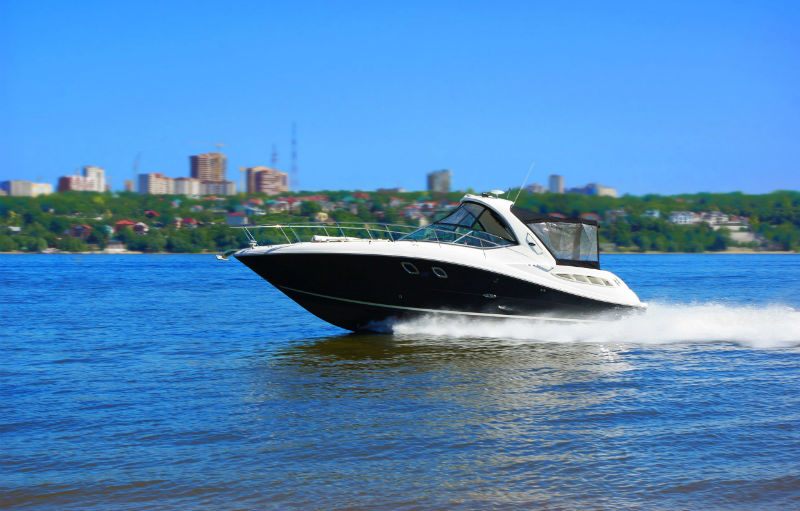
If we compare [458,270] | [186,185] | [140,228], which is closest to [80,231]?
[140,228]

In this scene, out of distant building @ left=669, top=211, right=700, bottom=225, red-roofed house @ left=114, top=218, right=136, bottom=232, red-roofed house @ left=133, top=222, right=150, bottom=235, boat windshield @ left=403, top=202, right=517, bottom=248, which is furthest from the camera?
distant building @ left=669, top=211, right=700, bottom=225

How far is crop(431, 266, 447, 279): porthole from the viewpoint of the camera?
1529 cm

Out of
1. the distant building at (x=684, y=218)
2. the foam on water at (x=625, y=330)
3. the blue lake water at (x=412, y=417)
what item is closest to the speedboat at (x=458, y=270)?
the foam on water at (x=625, y=330)

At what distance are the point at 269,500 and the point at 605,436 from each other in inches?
157

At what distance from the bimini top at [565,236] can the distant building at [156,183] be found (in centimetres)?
16226

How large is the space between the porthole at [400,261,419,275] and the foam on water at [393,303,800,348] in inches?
51.6

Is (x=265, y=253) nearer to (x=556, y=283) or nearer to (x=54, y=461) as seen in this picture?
(x=556, y=283)

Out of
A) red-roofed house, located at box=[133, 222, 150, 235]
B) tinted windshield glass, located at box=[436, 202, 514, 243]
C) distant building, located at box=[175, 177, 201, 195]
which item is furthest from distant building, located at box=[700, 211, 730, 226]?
distant building, located at box=[175, 177, 201, 195]

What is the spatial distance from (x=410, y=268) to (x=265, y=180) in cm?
16572

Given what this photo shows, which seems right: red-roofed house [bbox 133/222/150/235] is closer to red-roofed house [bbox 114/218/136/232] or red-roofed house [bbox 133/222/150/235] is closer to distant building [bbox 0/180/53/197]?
red-roofed house [bbox 114/218/136/232]

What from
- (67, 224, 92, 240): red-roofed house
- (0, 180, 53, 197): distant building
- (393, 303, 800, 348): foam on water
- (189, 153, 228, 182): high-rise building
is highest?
(189, 153, 228, 182): high-rise building

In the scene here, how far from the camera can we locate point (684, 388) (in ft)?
37.5

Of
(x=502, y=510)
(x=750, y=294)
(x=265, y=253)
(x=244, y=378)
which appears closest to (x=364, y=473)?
(x=502, y=510)

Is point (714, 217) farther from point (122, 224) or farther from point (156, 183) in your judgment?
point (156, 183)
